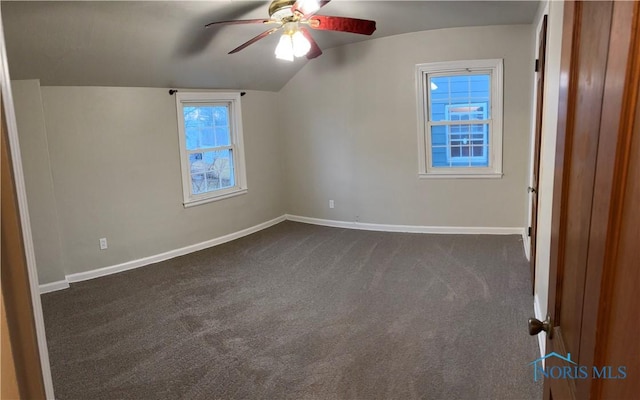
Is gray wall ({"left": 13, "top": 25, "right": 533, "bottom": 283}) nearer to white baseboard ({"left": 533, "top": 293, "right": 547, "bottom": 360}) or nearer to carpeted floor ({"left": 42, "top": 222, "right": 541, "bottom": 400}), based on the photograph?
carpeted floor ({"left": 42, "top": 222, "right": 541, "bottom": 400})

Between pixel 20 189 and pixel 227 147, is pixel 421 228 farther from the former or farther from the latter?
pixel 20 189

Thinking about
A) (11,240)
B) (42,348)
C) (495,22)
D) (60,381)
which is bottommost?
(60,381)

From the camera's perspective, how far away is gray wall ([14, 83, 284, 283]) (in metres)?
4.23

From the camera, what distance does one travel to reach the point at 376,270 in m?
4.39

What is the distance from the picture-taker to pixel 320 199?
636 centimetres

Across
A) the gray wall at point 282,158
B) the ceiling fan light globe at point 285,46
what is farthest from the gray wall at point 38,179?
the ceiling fan light globe at point 285,46

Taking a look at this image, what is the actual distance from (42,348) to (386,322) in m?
2.68

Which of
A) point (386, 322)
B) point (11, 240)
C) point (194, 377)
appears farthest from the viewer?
point (386, 322)

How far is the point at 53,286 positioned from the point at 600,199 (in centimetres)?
468

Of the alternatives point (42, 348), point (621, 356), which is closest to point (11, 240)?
point (42, 348)

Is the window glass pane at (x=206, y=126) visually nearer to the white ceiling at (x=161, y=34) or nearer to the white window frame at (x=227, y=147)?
the white window frame at (x=227, y=147)

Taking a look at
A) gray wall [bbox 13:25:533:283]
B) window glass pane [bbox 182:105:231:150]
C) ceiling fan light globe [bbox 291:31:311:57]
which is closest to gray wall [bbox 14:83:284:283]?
gray wall [bbox 13:25:533:283]

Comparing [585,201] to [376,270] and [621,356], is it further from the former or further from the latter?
[376,270]

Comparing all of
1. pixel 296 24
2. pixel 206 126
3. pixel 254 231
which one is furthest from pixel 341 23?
pixel 254 231
